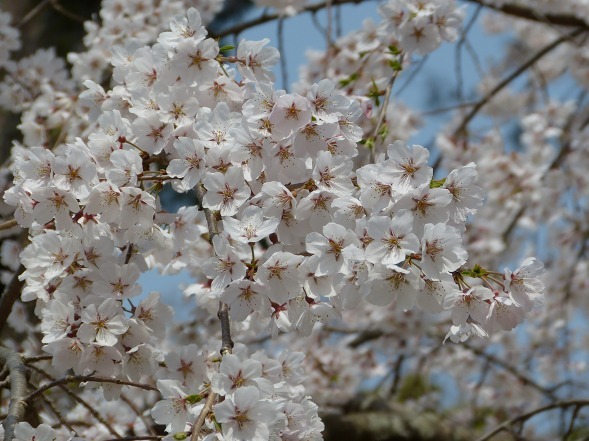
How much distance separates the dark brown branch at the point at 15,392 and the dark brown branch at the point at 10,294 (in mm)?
212

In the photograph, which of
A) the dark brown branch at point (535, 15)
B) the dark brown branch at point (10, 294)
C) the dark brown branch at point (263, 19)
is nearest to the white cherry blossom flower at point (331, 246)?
the dark brown branch at point (10, 294)

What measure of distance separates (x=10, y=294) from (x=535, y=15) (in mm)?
2071

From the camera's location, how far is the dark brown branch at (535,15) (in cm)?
271

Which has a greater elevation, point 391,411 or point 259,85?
point 259,85

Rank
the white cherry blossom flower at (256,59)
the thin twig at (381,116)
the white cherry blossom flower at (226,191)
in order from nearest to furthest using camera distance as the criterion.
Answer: the white cherry blossom flower at (226,191) < the white cherry blossom flower at (256,59) < the thin twig at (381,116)

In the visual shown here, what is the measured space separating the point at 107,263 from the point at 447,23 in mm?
1074

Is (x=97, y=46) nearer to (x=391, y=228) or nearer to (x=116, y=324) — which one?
(x=116, y=324)

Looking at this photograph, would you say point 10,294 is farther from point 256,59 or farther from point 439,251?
point 439,251

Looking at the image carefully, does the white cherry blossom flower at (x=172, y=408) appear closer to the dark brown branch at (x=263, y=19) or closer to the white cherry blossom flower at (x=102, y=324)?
the white cherry blossom flower at (x=102, y=324)

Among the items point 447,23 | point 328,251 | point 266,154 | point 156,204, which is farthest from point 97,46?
point 328,251

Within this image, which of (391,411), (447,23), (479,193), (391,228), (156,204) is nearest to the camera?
(391,228)

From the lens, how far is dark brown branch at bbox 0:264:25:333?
1.49 metres

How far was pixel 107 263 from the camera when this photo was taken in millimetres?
1233

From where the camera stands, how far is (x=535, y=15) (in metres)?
2.81
